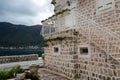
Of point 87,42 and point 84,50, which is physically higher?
point 87,42

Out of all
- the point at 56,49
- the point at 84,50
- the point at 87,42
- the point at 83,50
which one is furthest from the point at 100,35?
the point at 56,49

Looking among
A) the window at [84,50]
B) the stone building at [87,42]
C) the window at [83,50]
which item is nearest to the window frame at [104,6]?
the stone building at [87,42]

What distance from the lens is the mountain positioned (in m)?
103

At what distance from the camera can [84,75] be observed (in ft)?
42.0

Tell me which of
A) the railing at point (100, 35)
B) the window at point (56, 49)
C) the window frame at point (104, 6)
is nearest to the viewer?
the railing at point (100, 35)

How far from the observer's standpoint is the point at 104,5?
1105cm

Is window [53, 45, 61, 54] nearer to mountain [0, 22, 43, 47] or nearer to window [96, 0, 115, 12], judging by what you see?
window [96, 0, 115, 12]

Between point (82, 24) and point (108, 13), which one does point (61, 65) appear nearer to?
point (82, 24)

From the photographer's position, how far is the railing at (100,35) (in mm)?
10171

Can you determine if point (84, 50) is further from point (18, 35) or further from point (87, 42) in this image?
point (18, 35)

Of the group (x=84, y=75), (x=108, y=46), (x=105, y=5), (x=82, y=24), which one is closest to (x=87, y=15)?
(x=82, y=24)

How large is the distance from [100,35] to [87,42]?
1477 mm

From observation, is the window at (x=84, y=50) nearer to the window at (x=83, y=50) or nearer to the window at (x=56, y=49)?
the window at (x=83, y=50)

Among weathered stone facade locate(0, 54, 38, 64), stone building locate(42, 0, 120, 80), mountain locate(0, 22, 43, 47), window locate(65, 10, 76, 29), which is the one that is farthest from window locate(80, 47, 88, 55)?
mountain locate(0, 22, 43, 47)
